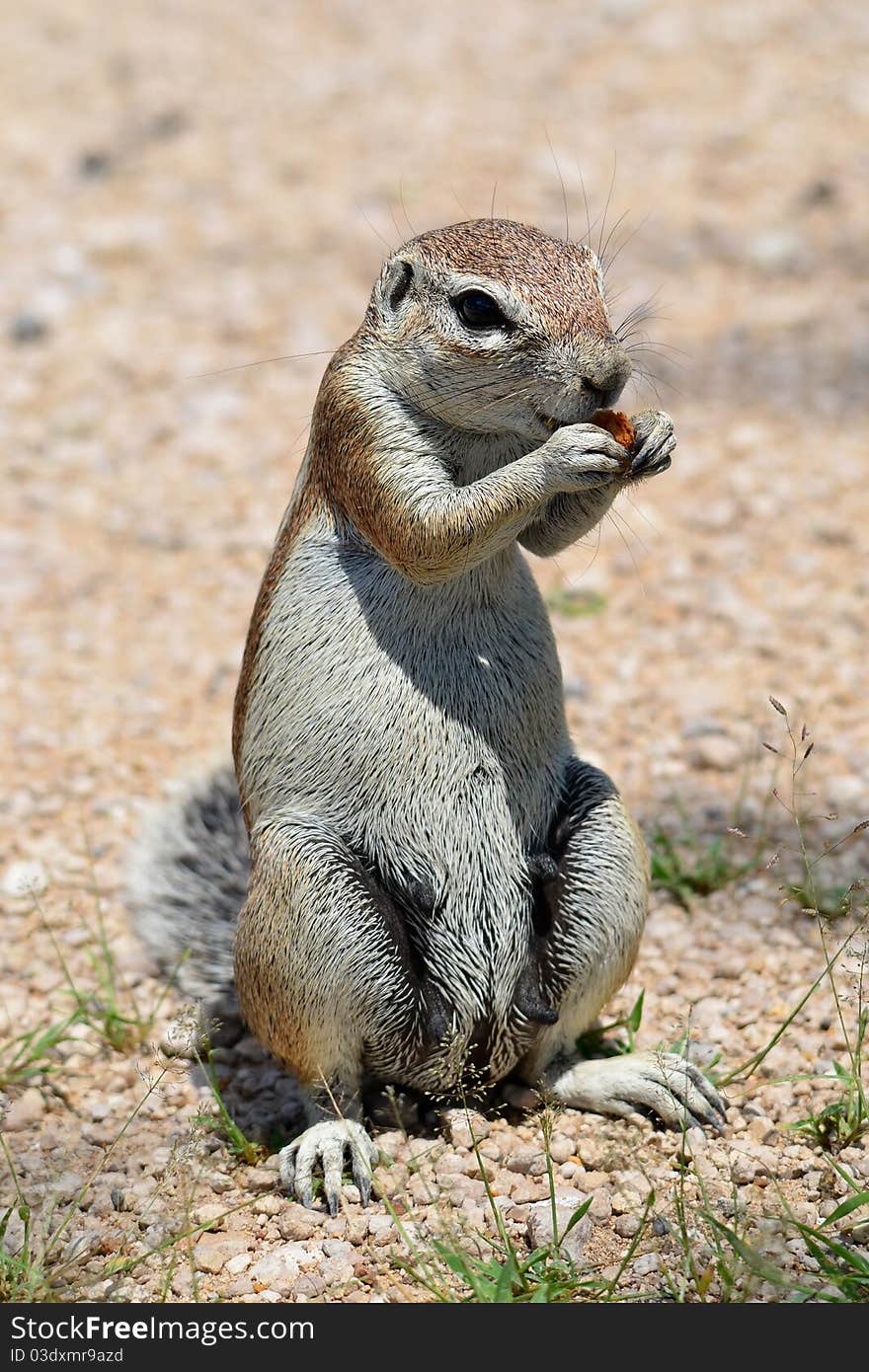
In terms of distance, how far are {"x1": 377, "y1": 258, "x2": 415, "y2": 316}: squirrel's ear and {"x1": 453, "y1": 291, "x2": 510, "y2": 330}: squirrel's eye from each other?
7.6 inches

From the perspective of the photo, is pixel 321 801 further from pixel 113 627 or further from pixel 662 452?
pixel 113 627

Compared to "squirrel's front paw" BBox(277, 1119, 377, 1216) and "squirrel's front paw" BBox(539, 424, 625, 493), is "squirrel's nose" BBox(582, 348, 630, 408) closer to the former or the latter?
"squirrel's front paw" BBox(539, 424, 625, 493)

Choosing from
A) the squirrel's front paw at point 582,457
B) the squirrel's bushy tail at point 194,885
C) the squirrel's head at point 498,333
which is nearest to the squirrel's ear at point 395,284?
the squirrel's head at point 498,333

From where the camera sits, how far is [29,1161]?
11.8 feet

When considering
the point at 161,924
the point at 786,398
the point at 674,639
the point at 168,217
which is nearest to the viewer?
the point at 161,924

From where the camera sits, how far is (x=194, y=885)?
14.4 feet

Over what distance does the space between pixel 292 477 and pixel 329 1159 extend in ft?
14.1

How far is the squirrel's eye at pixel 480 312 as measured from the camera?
3146 millimetres

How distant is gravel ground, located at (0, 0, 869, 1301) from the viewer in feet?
11.2

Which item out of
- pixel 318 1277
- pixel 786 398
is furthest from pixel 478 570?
pixel 786 398

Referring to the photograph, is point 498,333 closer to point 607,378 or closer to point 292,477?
point 607,378

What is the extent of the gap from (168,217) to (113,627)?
3.68 m

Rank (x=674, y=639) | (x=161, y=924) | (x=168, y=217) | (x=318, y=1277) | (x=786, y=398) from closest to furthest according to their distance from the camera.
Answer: (x=318, y=1277) < (x=161, y=924) < (x=674, y=639) < (x=786, y=398) < (x=168, y=217)

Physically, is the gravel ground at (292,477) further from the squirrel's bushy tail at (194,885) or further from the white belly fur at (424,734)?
the white belly fur at (424,734)
